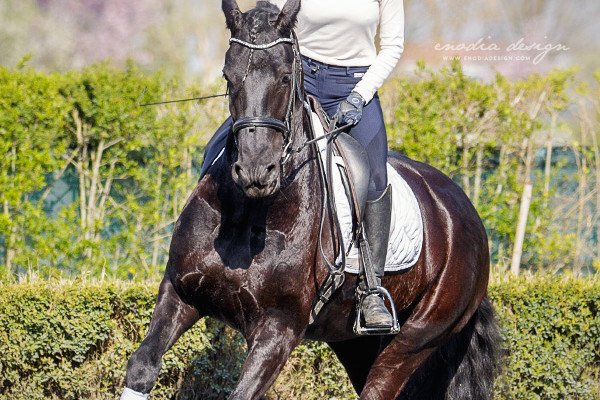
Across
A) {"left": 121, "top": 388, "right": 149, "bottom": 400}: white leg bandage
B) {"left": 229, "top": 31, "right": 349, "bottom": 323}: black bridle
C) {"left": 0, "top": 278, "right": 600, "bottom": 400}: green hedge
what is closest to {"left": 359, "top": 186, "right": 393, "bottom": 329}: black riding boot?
{"left": 229, "top": 31, "right": 349, "bottom": 323}: black bridle

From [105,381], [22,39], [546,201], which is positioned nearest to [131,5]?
[22,39]

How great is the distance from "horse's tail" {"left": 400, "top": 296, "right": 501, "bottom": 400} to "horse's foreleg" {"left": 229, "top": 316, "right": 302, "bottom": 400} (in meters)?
1.98

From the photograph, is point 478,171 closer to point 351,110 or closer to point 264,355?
point 351,110

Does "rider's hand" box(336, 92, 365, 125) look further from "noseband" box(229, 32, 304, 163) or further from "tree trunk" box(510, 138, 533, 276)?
"tree trunk" box(510, 138, 533, 276)

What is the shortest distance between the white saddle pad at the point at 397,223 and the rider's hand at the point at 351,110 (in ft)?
0.44

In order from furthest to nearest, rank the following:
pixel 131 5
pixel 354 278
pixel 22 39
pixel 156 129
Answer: pixel 131 5 → pixel 22 39 → pixel 156 129 → pixel 354 278

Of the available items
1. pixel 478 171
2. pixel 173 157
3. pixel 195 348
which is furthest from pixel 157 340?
pixel 478 171

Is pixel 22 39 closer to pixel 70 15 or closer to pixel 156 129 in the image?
pixel 70 15

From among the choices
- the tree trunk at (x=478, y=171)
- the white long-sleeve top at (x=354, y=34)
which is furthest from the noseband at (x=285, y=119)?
the tree trunk at (x=478, y=171)

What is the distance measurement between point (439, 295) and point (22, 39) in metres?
21.6

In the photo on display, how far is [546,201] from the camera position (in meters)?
8.88

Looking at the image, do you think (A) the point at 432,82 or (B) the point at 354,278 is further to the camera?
(A) the point at 432,82

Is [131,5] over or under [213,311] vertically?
over

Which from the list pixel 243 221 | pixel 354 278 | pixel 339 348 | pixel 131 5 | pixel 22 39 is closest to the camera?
pixel 243 221
